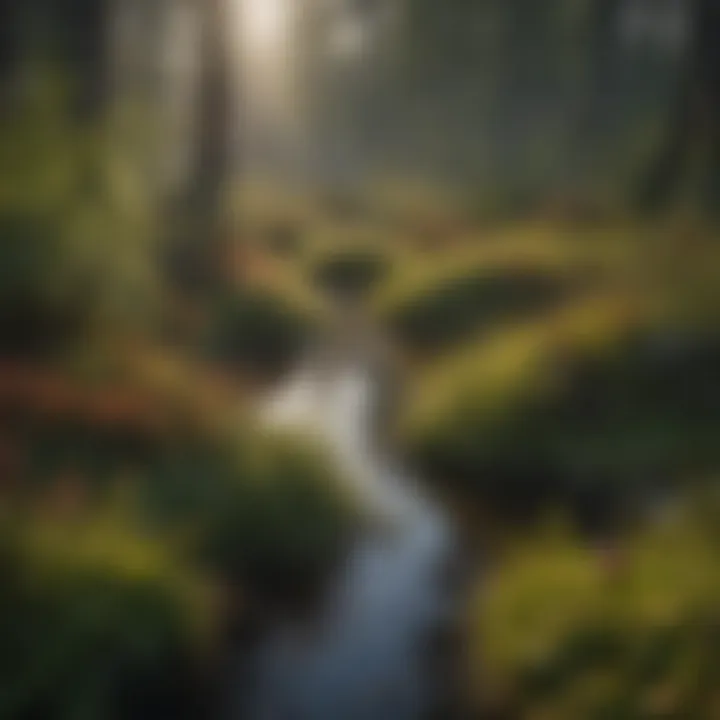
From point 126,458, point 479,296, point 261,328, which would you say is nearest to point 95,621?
point 126,458

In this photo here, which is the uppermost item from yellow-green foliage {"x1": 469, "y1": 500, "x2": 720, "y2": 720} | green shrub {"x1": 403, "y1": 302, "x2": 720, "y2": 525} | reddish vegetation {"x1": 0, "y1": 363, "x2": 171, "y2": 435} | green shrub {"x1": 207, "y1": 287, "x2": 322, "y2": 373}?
green shrub {"x1": 207, "y1": 287, "x2": 322, "y2": 373}

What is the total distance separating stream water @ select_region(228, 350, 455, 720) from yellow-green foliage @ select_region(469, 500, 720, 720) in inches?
3.6

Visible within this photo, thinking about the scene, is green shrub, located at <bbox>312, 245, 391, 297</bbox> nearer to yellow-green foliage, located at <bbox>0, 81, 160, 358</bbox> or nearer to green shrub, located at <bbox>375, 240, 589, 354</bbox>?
green shrub, located at <bbox>375, 240, 589, 354</bbox>

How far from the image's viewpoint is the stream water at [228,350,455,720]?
2.36 meters

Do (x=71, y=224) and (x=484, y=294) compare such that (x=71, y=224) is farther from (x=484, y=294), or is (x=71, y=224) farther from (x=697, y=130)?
(x=697, y=130)

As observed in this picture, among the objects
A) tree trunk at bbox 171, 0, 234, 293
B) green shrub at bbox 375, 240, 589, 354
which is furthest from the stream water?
tree trunk at bbox 171, 0, 234, 293

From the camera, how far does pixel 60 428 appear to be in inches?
97.2

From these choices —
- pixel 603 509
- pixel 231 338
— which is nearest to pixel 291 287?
pixel 231 338

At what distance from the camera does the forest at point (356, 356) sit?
2340 millimetres

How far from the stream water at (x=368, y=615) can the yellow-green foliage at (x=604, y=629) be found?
0.09 metres

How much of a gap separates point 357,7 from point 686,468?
3.14ft

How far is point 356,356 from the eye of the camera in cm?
254

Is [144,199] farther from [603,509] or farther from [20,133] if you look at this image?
[603,509]

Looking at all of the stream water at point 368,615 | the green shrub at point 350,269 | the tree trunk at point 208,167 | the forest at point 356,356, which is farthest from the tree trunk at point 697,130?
the tree trunk at point 208,167
